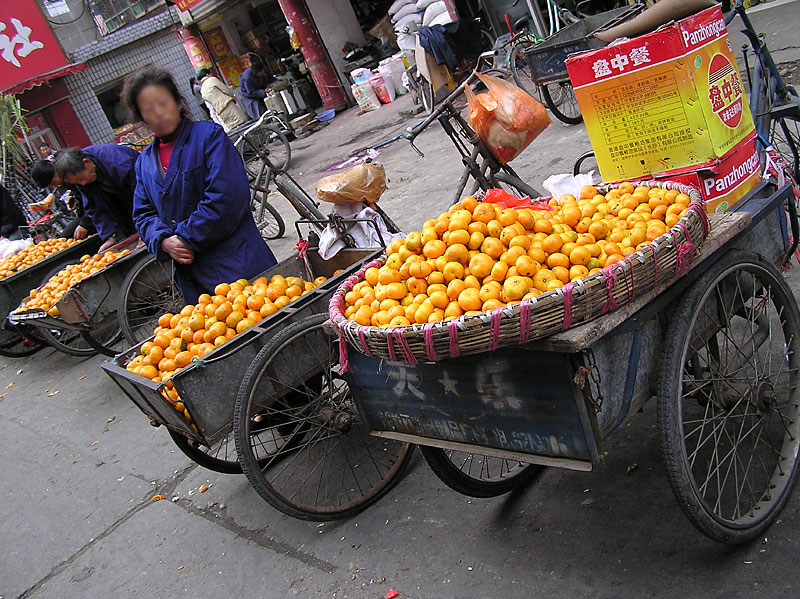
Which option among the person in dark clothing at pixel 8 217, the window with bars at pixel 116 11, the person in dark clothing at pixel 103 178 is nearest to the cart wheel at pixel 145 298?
the person in dark clothing at pixel 103 178

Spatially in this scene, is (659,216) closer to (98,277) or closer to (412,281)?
(412,281)

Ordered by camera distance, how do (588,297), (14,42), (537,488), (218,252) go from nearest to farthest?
(588,297)
(537,488)
(218,252)
(14,42)

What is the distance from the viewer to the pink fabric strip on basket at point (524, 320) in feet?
6.60

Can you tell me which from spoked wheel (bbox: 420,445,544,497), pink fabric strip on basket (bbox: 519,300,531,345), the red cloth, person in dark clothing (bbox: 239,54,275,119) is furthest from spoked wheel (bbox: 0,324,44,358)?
person in dark clothing (bbox: 239,54,275,119)

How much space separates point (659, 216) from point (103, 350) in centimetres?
548

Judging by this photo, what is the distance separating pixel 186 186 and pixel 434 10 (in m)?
9.23

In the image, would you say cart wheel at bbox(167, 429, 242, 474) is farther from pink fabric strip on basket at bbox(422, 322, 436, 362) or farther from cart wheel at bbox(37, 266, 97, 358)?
cart wheel at bbox(37, 266, 97, 358)

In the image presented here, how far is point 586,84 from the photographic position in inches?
135

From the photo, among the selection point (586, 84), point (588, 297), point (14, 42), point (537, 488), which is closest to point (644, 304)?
point (588, 297)

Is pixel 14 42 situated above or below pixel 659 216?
above

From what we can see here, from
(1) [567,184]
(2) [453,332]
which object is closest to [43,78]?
(1) [567,184]

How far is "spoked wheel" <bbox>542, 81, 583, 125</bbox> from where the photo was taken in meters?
8.06

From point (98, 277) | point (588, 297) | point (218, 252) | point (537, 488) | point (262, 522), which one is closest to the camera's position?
point (588, 297)

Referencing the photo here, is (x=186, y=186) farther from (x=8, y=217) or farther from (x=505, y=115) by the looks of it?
(x=8, y=217)
